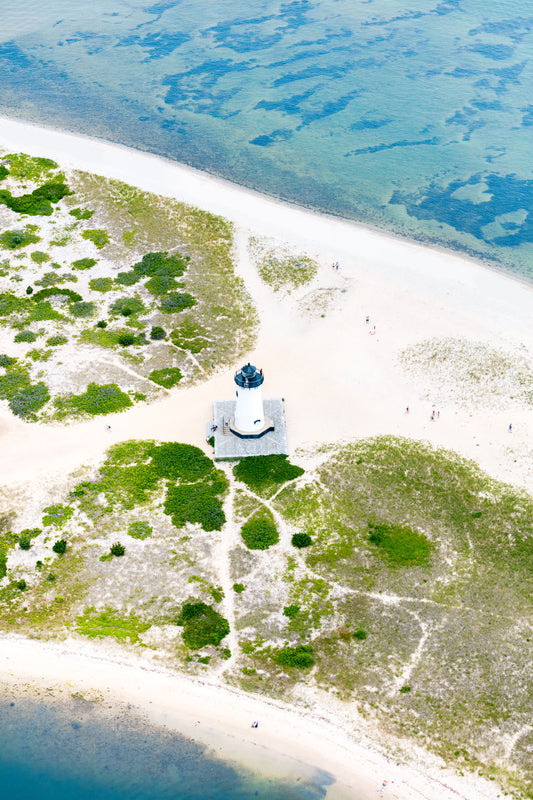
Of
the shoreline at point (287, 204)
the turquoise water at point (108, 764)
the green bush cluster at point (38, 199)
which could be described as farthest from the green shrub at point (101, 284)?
the turquoise water at point (108, 764)

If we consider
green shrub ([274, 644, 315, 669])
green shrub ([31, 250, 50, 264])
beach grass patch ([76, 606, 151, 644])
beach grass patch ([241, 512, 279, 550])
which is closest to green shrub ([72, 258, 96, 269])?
green shrub ([31, 250, 50, 264])

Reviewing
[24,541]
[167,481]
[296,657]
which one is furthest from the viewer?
[167,481]

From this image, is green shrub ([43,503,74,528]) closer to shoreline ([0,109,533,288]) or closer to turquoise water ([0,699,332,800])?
turquoise water ([0,699,332,800])

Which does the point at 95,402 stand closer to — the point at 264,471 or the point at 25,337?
the point at 25,337

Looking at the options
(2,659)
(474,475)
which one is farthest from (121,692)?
(474,475)

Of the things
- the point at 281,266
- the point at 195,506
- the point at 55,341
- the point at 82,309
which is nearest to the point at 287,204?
the point at 281,266
